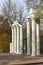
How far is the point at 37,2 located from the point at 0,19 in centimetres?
2207

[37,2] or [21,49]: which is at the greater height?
[37,2]

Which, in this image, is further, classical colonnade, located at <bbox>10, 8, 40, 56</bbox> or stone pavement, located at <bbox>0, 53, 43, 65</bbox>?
classical colonnade, located at <bbox>10, 8, 40, 56</bbox>

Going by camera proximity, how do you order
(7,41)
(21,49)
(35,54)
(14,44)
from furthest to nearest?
(7,41) < (14,44) < (21,49) < (35,54)

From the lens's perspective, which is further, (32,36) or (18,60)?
(32,36)

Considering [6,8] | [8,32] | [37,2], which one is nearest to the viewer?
[37,2]

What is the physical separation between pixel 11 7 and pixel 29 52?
104 feet

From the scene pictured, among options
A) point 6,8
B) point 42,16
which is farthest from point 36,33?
point 6,8

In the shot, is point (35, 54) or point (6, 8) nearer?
point (35, 54)

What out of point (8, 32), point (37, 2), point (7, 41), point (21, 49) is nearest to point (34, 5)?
point (37, 2)

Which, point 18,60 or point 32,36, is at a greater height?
point 18,60

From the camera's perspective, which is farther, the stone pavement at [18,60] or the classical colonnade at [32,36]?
the classical colonnade at [32,36]

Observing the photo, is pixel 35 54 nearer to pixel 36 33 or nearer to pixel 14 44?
pixel 36 33

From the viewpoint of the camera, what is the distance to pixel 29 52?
937 inches

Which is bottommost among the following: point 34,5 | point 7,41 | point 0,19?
point 7,41
